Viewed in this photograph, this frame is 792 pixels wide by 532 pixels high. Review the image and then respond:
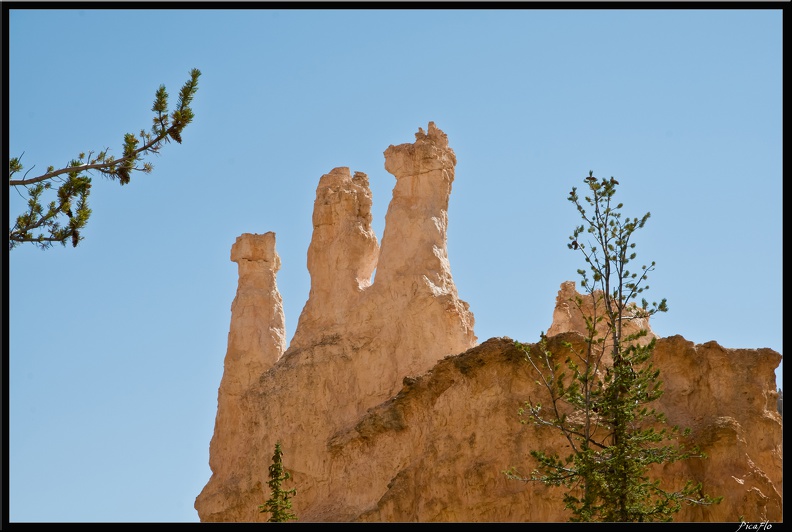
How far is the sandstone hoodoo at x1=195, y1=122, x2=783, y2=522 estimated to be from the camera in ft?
123

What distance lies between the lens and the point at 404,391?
136 ft

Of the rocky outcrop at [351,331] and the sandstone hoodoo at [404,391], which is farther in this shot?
the rocky outcrop at [351,331]

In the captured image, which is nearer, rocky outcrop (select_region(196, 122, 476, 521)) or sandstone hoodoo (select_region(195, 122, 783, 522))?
sandstone hoodoo (select_region(195, 122, 783, 522))

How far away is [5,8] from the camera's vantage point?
2008 centimetres

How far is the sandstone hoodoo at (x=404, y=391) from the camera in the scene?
37.5 metres

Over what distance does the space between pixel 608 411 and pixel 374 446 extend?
614 inches

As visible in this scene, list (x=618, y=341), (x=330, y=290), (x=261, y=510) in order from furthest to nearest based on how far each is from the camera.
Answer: (x=330, y=290)
(x=261, y=510)
(x=618, y=341)

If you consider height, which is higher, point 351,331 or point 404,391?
point 351,331

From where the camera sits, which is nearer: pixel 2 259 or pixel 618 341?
pixel 2 259

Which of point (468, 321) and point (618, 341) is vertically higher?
point (468, 321)

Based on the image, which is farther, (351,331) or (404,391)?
(351,331)
